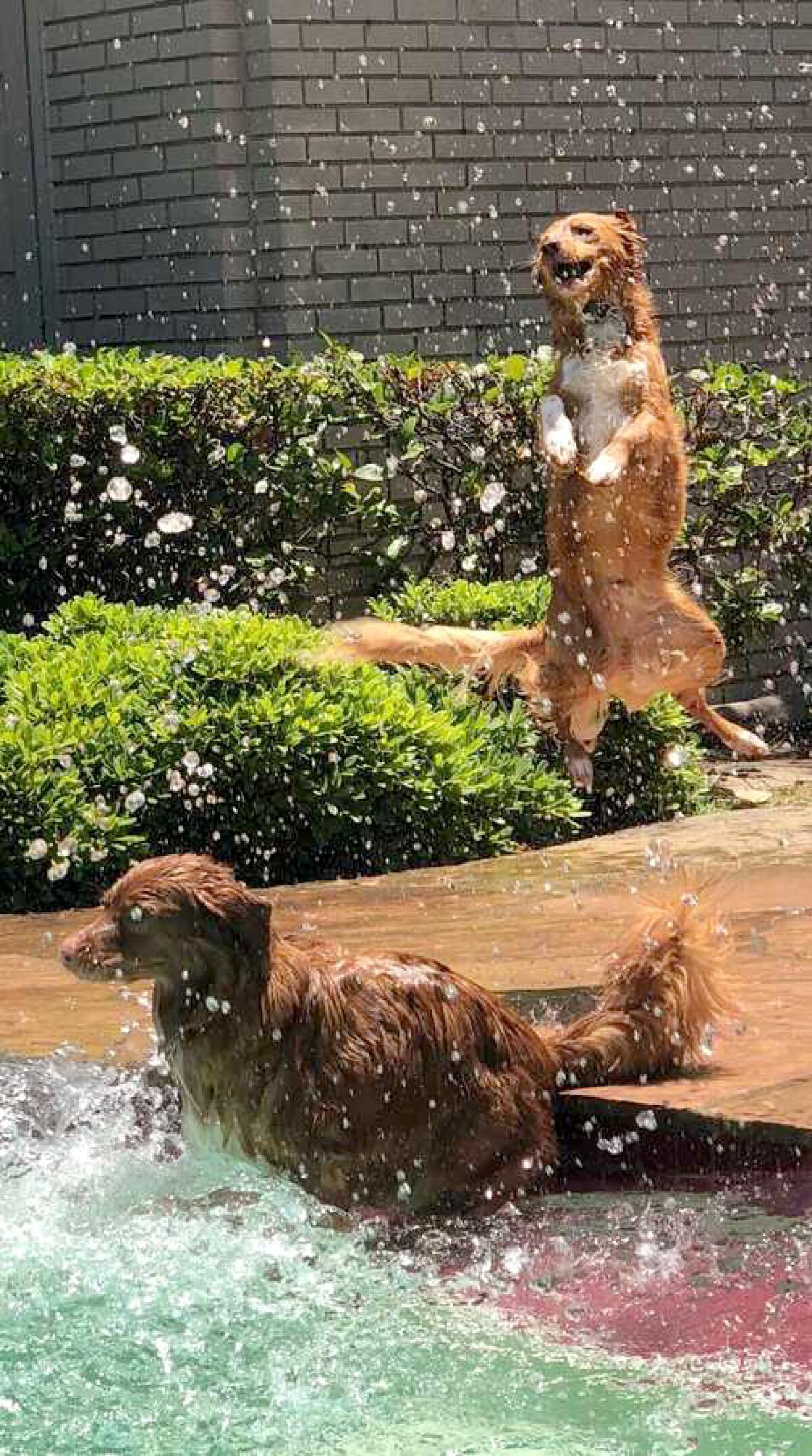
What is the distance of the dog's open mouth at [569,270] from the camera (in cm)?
804

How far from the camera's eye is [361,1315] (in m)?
4.71

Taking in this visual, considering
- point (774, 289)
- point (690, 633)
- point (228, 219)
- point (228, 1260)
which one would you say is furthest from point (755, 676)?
point (228, 1260)

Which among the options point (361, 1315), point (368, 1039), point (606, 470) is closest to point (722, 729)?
point (606, 470)

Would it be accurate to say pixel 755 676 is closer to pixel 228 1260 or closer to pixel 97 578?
pixel 97 578

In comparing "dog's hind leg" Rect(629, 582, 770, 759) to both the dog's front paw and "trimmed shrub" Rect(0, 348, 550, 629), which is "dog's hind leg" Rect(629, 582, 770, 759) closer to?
the dog's front paw

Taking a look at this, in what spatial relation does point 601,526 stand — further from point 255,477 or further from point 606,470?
point 255,477

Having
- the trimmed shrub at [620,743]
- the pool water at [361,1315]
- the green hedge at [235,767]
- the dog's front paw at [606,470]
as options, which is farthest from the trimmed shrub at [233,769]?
the pool water at [361,1315]

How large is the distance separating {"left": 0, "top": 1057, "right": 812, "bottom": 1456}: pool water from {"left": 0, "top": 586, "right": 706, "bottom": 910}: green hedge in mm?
2738

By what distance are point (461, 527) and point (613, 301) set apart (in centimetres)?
358

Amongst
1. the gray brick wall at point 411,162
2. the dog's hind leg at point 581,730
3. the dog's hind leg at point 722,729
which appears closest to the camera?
the dog's hind leg at point 581,730

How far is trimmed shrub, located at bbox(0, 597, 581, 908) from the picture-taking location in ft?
27.2

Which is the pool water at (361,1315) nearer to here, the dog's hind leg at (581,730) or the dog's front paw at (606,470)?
the dog's front paw at (606,470)

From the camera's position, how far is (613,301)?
26.9ft

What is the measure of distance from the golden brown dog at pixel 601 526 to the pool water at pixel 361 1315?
3270mm
